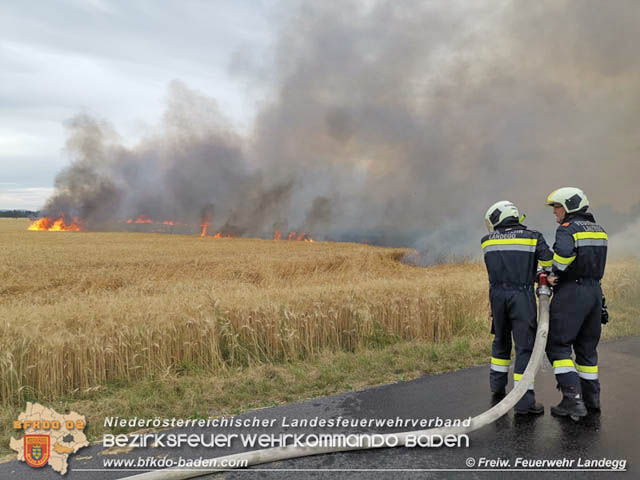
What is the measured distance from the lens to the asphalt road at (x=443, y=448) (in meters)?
3.59

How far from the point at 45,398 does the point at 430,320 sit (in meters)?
5.88

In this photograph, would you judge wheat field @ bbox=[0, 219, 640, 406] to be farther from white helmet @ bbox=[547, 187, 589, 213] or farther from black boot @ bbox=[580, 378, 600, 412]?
white helmet @ bbox=[547, 187, 589, 213]

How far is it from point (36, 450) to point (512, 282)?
4.87m

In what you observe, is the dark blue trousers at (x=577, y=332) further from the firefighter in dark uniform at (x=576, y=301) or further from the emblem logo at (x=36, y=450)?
the emblem logo at (x=36, y=450)

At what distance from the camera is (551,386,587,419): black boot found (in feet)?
14.9

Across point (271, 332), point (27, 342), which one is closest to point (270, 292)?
point (271, 332)

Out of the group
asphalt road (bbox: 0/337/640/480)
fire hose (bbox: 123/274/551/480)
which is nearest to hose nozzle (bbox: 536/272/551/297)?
fire hose (bbox: 123/274/551/480)

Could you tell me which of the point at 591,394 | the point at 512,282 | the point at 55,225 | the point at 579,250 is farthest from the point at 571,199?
the point at 55,225

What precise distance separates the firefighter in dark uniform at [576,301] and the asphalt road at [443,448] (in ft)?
1.03

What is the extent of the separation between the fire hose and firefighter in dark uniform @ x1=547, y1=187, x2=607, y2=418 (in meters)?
0.20

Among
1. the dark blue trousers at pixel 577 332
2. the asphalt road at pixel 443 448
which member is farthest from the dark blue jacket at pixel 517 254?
the asphalt road at pixel 443 448

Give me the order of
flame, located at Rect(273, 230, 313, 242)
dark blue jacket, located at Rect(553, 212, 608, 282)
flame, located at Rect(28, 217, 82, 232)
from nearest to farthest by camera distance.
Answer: dark blue jacket, located at Rect(553, 212, 608, 282), flame, located at Rect(273, 230, 313, 242), flame, located at Rect(28, 217, 82, 232)

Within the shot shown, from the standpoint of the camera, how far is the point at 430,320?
26.9 feet

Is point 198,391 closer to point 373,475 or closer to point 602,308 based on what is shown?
point 373,475
